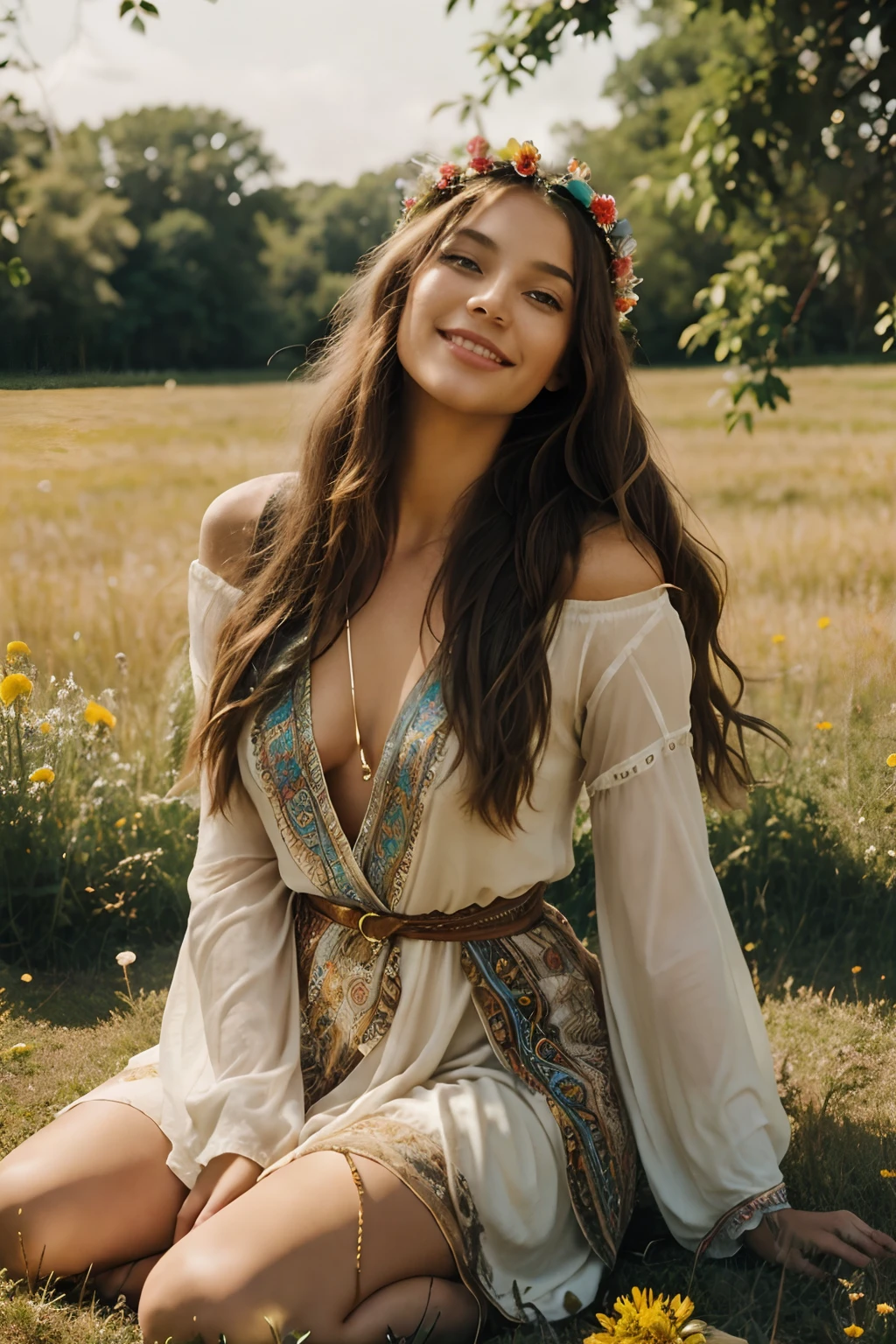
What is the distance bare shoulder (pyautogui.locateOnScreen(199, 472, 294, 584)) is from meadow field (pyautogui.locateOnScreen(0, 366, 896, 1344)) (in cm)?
14

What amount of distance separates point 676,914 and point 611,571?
21.4 inches

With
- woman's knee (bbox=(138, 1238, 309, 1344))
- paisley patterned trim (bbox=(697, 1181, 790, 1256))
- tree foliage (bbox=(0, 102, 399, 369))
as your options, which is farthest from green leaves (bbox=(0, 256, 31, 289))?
tree foliage (bbox=(0, 102, 399, 369))

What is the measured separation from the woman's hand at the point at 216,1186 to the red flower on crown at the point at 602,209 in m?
1.58

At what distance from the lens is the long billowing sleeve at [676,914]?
2.07 metres

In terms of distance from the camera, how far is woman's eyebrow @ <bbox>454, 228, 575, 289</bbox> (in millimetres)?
2096

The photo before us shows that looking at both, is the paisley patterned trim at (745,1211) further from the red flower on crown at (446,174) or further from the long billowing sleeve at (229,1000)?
the red flower on crown at (446,174)

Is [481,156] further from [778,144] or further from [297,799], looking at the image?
[778,144]

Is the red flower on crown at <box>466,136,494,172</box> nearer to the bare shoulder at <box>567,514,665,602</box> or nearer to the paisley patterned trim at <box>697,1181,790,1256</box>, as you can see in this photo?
the bare shoulder at <box>567,514,665,602</box>

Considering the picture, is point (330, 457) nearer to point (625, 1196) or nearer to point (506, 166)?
point (506, 166)

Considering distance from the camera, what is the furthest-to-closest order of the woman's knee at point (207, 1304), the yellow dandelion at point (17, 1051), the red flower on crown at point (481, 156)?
1. the yellow dandelion at point (17, 1051)
2. the red flower on crown at point (481, 156)
3. the woman's knee at point (207, 1304)

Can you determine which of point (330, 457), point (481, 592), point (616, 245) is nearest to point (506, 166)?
point (616, 245)

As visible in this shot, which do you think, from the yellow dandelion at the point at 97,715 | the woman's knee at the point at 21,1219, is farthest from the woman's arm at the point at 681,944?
the yellow dandelion at the point at 97,715

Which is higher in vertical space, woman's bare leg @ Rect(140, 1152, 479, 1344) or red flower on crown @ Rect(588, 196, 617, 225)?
red flower on crown @ Rect(588, 196, 617, 225)

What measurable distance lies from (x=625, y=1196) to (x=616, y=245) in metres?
1.54
